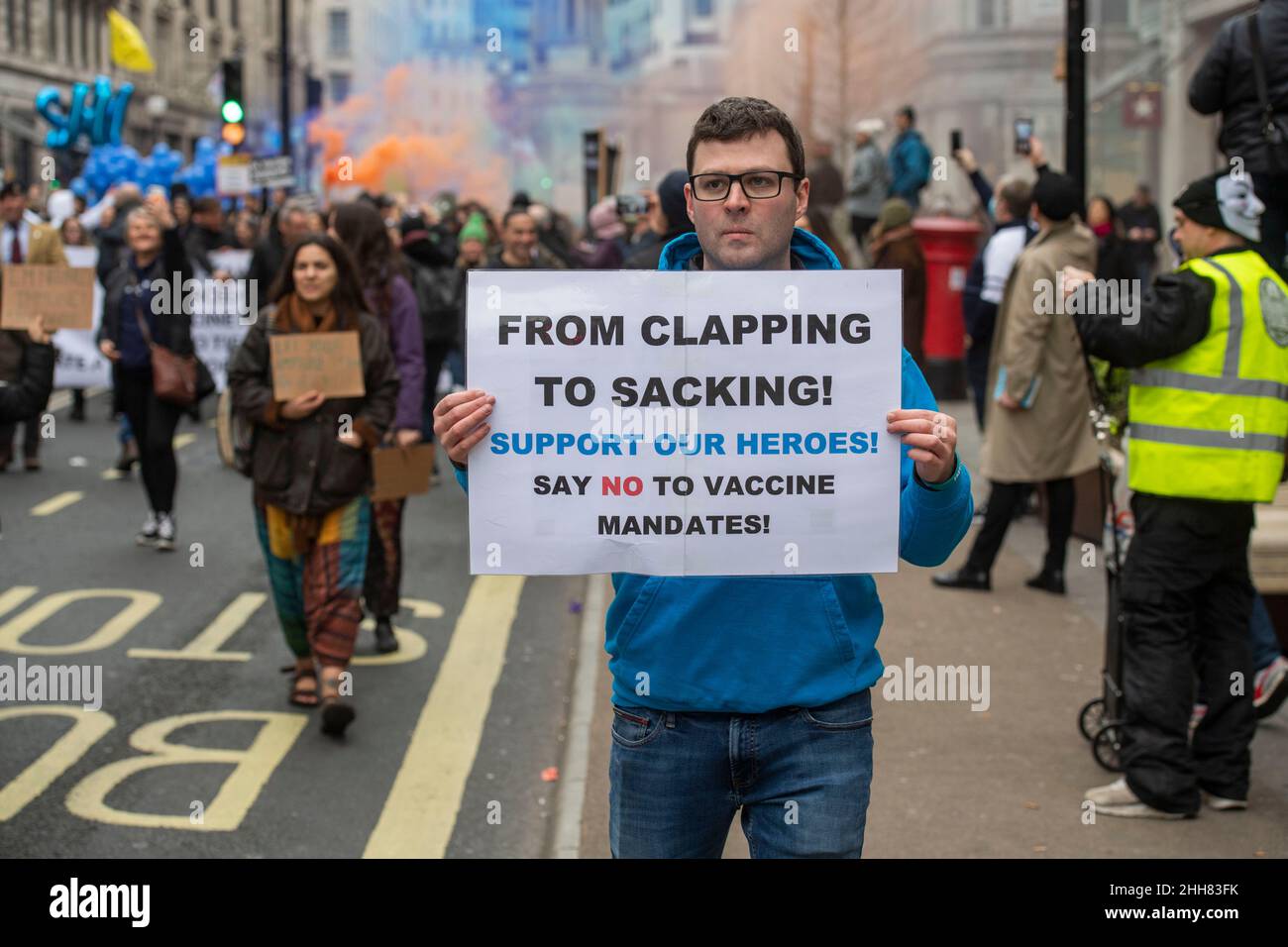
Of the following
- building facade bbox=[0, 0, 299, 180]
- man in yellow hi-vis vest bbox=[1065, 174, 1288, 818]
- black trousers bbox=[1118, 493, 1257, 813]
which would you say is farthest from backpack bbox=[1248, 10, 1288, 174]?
building facade bbox=[0, 0, 299, 180]

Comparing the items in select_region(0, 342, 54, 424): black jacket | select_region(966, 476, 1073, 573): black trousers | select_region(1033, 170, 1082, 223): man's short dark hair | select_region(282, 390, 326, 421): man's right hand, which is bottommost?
select_region(966, 476, 1073, 573): black trousers

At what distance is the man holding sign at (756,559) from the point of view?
10.4ft

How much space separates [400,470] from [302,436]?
642mm

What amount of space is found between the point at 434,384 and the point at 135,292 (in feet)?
9.60

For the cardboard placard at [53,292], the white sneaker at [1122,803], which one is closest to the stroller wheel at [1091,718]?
the white sneaker at [1122,803]

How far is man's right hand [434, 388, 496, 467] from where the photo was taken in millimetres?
3156

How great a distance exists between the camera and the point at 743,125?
10.3 ft

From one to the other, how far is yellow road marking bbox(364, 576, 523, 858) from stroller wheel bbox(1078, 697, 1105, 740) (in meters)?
2.23

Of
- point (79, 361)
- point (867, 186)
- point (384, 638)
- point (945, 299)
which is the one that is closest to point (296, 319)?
point (384, 638)

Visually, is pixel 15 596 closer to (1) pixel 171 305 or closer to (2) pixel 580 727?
(1) pixel 171 305

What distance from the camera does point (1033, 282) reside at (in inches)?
348

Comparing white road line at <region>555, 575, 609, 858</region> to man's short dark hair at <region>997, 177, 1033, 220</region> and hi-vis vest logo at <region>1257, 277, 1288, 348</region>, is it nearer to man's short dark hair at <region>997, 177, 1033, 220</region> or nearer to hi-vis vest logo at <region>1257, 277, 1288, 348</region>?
hi-vis vest logo at <region>1257, 277, 1288, 348</region>

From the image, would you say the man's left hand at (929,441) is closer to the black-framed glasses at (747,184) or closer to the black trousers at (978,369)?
the black-framed glasses at (747,184)

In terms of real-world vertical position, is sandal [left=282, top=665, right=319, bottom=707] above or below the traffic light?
below
